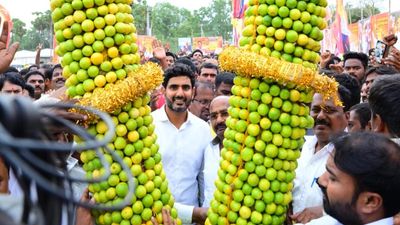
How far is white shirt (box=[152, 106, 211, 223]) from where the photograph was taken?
12.2 feet

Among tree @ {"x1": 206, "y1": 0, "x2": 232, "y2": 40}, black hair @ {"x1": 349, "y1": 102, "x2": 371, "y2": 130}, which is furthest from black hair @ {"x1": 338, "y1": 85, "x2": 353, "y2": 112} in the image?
tree @ {"x1": 206, "y1": 0, "x2": 232, "y2": 40}

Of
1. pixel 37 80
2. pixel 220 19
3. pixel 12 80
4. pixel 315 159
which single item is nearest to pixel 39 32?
pixel 220 19

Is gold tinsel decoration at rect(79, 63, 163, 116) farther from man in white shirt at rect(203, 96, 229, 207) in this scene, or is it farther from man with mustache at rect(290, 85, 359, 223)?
man in white shirt at rect(203, 96, 229, 207)

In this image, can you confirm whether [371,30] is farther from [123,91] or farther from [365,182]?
[365,182]

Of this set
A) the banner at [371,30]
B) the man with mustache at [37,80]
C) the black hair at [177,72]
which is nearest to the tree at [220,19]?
the banner at [371,30]

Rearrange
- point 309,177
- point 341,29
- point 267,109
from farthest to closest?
point 341,29, point 309,177, point 267,109

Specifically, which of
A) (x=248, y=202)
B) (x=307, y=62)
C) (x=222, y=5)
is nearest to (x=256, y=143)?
(x=248, y=202)

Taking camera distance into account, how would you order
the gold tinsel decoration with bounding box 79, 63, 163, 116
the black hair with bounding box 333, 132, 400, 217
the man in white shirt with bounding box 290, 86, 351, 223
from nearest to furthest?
the black hair with bounding box 333, 132, 400, 217
the gold tinsel decoration with bounding box 79, 63, 163, 116
the man in white shirt with bounding box 290, 86, 351, 223

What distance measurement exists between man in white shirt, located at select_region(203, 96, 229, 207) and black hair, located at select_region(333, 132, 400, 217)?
1.52 meters

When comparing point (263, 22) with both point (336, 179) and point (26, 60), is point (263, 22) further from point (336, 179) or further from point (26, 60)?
point (26, 60)

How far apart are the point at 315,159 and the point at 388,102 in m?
0.71

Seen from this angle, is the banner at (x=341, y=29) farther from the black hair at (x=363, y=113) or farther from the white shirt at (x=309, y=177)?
the white shirt at (x=309, y=177)

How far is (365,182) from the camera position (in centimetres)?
190

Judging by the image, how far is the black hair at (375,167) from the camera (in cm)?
189
